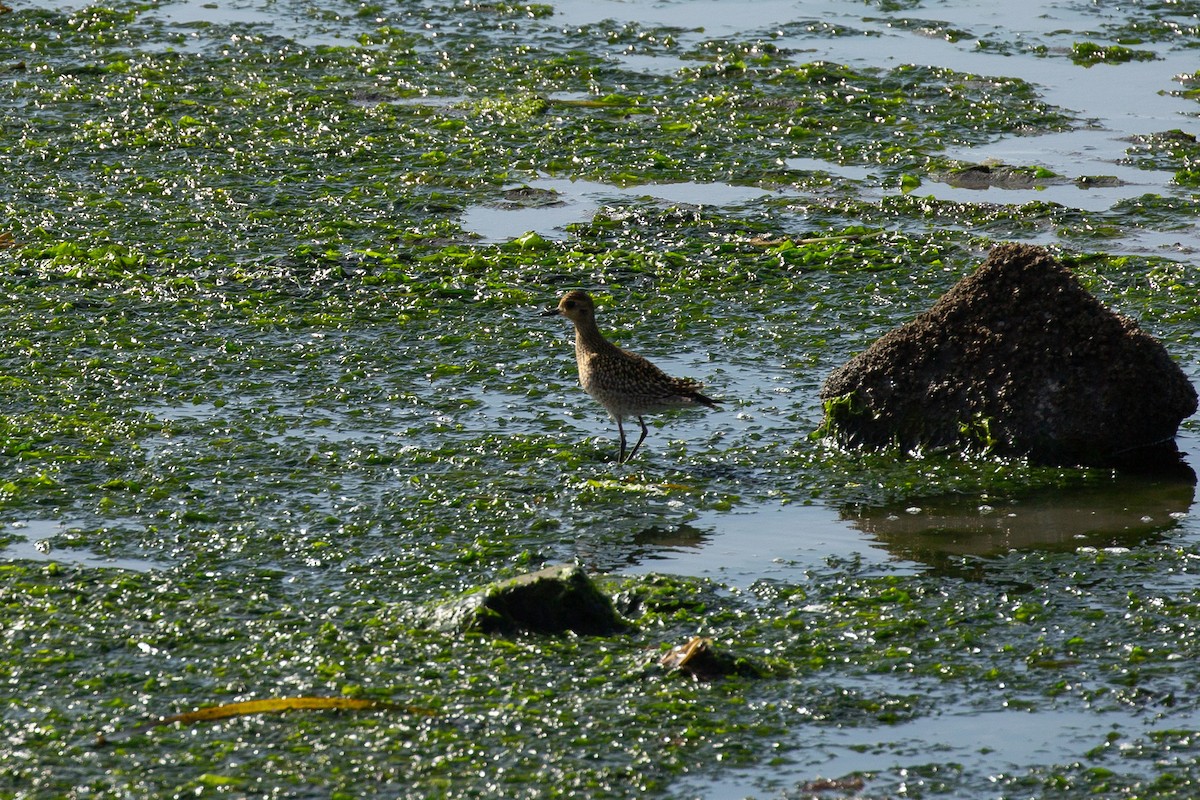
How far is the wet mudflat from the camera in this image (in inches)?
209

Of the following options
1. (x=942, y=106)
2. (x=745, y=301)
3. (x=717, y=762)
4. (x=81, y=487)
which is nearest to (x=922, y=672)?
(x=717, y=762)

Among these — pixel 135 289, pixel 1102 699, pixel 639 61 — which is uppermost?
pixel 639 61

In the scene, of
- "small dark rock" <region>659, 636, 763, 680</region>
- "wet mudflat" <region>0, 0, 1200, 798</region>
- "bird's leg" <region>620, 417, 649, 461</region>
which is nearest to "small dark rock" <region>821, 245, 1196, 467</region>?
"wet mudflat" <region>0, 0, 1200, 798</region>

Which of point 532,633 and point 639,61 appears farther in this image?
point 639,61

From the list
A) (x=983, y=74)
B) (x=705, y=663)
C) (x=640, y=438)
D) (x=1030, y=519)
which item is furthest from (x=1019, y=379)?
(x=983, y=74)

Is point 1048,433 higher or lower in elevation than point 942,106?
lower

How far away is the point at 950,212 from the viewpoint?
35.4 feet

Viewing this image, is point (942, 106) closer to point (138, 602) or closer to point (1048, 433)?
point (1048, 433)

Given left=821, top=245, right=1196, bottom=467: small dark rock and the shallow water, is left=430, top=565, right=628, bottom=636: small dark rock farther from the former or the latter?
the shallow water

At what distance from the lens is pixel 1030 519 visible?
7.11 meters

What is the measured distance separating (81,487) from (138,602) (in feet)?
4.02

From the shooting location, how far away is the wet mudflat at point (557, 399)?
209 inches

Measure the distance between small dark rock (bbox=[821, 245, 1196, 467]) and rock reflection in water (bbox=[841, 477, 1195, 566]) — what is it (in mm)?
309

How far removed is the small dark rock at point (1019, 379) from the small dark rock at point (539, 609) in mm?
2328
